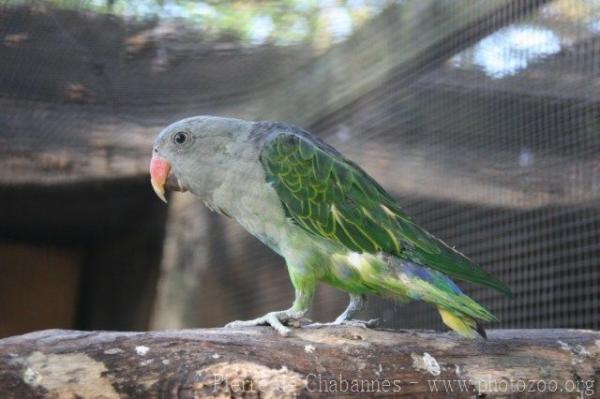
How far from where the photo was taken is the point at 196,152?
7.66ft

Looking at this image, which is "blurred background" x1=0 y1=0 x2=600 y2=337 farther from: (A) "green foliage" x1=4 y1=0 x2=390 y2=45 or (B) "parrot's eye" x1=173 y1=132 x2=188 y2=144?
(B) "parrot's eye" x1=173 y1=132 x2=188 y2=144

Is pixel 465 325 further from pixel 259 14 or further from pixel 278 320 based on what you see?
pixel 259 14

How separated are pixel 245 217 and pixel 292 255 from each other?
0.19 metres

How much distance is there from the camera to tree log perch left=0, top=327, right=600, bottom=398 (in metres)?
1.57

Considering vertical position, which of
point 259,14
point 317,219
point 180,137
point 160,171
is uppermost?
point 259,14

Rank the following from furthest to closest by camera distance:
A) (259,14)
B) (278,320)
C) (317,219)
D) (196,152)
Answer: (259,14), (196,152), (317,219), (278,320)

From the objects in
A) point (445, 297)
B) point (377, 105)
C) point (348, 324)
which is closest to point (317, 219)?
point (348, 324)

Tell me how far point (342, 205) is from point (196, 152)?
0.50 meters

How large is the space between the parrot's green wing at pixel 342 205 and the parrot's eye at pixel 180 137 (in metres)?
0.28

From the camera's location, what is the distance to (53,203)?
4094 millimetres

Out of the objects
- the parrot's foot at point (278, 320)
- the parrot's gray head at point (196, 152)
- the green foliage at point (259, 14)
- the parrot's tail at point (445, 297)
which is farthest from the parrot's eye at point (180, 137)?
the green foliage at point (259, 14)

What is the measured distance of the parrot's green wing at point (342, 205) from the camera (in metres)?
2.09

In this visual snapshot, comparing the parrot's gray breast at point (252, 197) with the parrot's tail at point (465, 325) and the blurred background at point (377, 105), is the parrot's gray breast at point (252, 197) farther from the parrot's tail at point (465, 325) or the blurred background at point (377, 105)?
the blurred background at point (377, 105)

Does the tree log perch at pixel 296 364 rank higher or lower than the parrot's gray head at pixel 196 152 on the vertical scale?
lower
